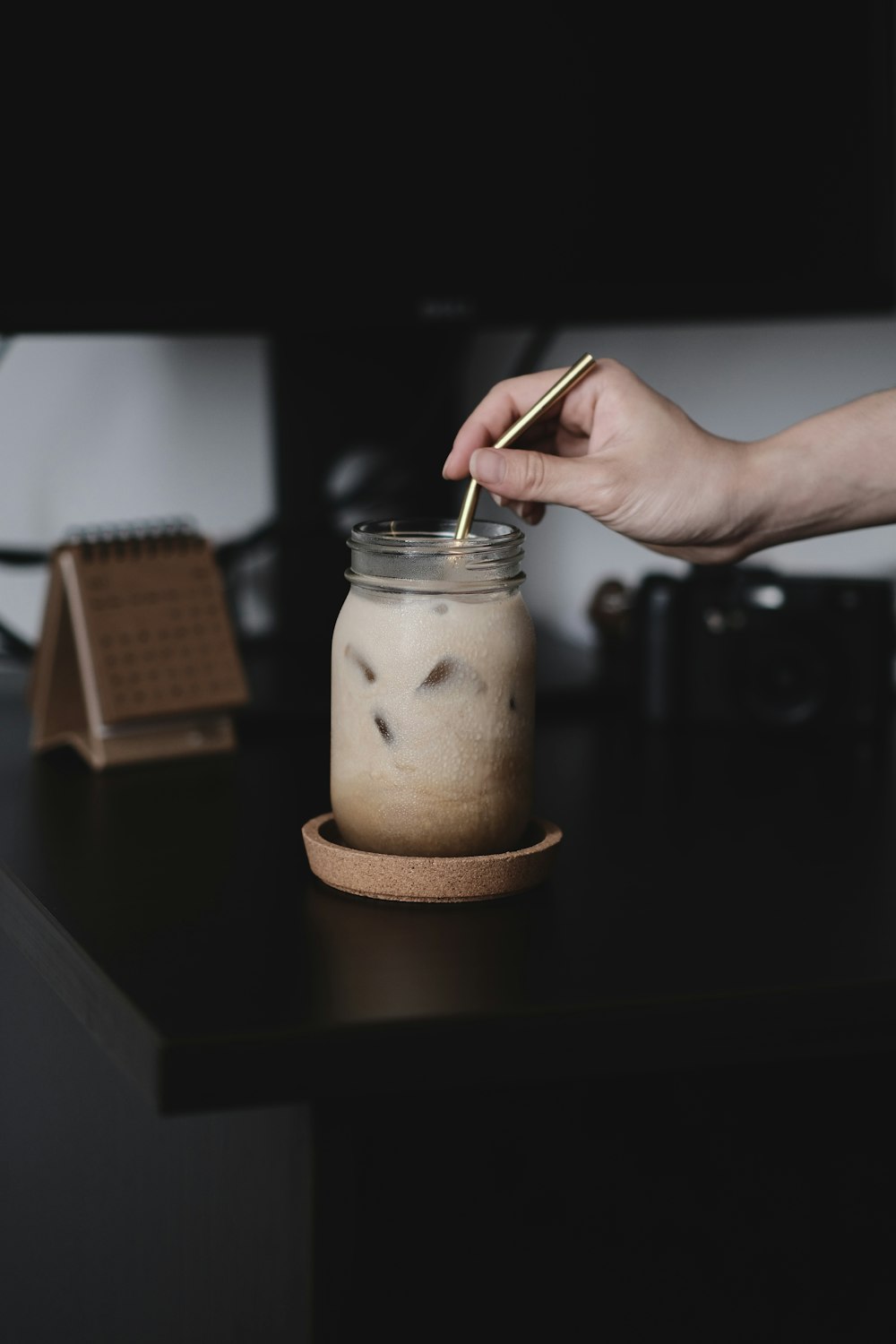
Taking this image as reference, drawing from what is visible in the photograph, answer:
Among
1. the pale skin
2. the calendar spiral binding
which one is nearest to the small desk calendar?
the calendar spiral binding

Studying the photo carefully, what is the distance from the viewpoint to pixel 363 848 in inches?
31.1

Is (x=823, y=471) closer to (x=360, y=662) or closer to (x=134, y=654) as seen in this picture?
(x=360, y=662)

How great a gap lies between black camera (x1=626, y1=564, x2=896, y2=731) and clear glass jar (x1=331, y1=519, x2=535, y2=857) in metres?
0.47

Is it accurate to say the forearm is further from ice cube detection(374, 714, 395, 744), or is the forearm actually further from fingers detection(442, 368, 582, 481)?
ice cube detection(374, 714, 395, 744)

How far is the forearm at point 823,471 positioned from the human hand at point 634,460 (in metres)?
0.01

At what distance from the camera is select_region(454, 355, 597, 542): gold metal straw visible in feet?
2.52

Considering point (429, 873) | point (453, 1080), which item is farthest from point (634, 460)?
point (453, 1080)

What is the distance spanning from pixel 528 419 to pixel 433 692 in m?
0.15

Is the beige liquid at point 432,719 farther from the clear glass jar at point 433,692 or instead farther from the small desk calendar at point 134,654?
the small desk calendar at point 134,654

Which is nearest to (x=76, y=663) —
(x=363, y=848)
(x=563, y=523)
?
(x=363, y=848)

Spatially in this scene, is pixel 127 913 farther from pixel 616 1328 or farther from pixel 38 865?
pixel 616 1328

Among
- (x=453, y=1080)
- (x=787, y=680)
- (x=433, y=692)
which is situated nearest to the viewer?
(x=453, y=1080)

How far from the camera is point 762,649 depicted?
121 cm

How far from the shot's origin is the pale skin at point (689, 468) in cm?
86
